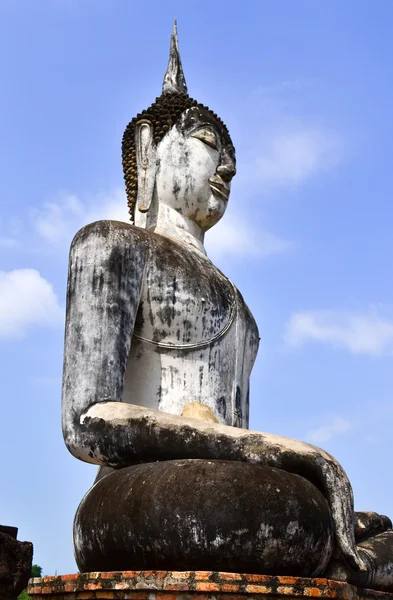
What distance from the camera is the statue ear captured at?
7.00m

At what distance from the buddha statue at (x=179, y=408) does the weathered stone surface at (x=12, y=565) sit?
3.68 ft

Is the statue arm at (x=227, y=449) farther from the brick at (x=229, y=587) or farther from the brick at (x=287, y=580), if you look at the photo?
the brick at (x=229, y=587)

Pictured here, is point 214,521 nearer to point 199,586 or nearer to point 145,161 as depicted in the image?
point 199,586

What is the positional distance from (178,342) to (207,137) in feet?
5.81

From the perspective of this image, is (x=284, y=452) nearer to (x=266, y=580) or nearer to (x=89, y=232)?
(x=266, y=580)

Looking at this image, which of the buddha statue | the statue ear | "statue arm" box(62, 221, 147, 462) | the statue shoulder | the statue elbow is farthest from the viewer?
the statue ear

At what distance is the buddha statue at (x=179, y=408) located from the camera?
4691 mm

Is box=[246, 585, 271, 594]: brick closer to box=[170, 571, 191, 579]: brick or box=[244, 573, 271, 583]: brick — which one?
box=[244, 573, 271, 583]: brick

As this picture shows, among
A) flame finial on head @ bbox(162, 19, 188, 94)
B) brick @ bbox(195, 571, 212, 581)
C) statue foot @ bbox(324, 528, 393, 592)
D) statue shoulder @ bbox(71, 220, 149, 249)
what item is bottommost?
brick @ bbox(195, 571, 212, 581)

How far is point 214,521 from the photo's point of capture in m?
4.62

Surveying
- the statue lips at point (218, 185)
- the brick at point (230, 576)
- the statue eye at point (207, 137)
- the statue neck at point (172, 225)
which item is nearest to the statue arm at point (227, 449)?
the brick at point (230, 576)

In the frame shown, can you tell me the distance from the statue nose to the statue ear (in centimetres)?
51

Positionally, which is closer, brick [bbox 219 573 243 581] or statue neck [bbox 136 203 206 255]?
brick [bbox 219 573 243 581]

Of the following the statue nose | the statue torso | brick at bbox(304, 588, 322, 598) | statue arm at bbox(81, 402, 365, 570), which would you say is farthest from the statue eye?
brick at bbox(304, 588, 322, 598)
